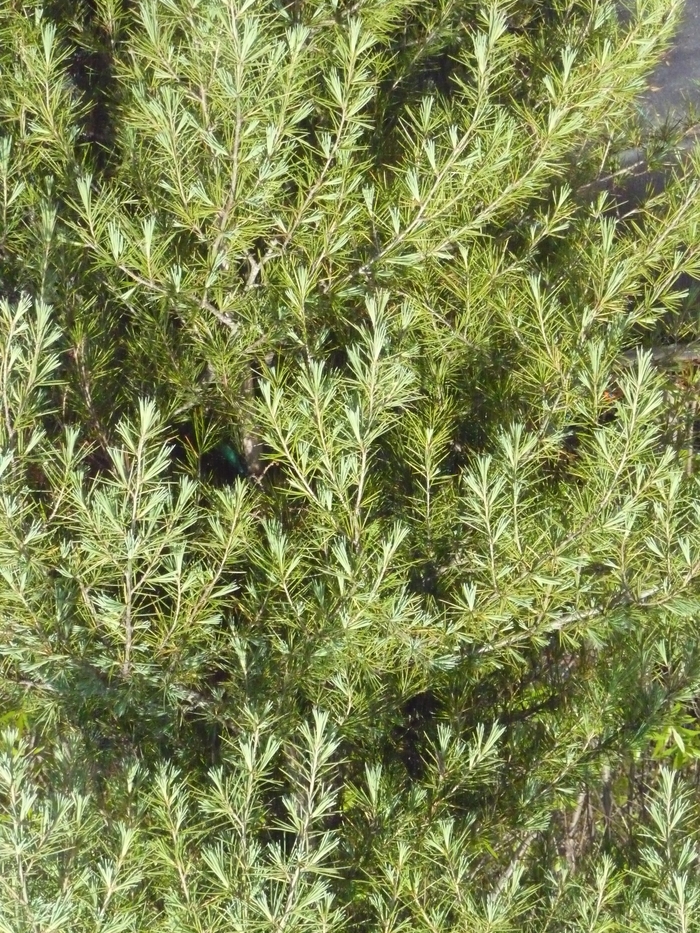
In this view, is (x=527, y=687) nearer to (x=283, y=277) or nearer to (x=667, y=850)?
(x=667, y=850)

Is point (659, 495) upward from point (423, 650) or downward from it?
upward

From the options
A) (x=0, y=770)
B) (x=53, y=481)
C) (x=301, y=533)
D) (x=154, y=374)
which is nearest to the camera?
(x=0, y=770)

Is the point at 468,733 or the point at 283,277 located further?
the point at 468,733

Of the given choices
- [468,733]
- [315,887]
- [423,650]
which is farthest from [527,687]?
[315,887]

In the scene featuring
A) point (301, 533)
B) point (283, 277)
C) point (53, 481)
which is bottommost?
point (301, 533)

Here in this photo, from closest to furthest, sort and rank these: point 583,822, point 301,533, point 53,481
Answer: point 53,481
point 301,533
point 583,822

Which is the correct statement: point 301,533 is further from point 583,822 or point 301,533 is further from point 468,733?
point 583,822
